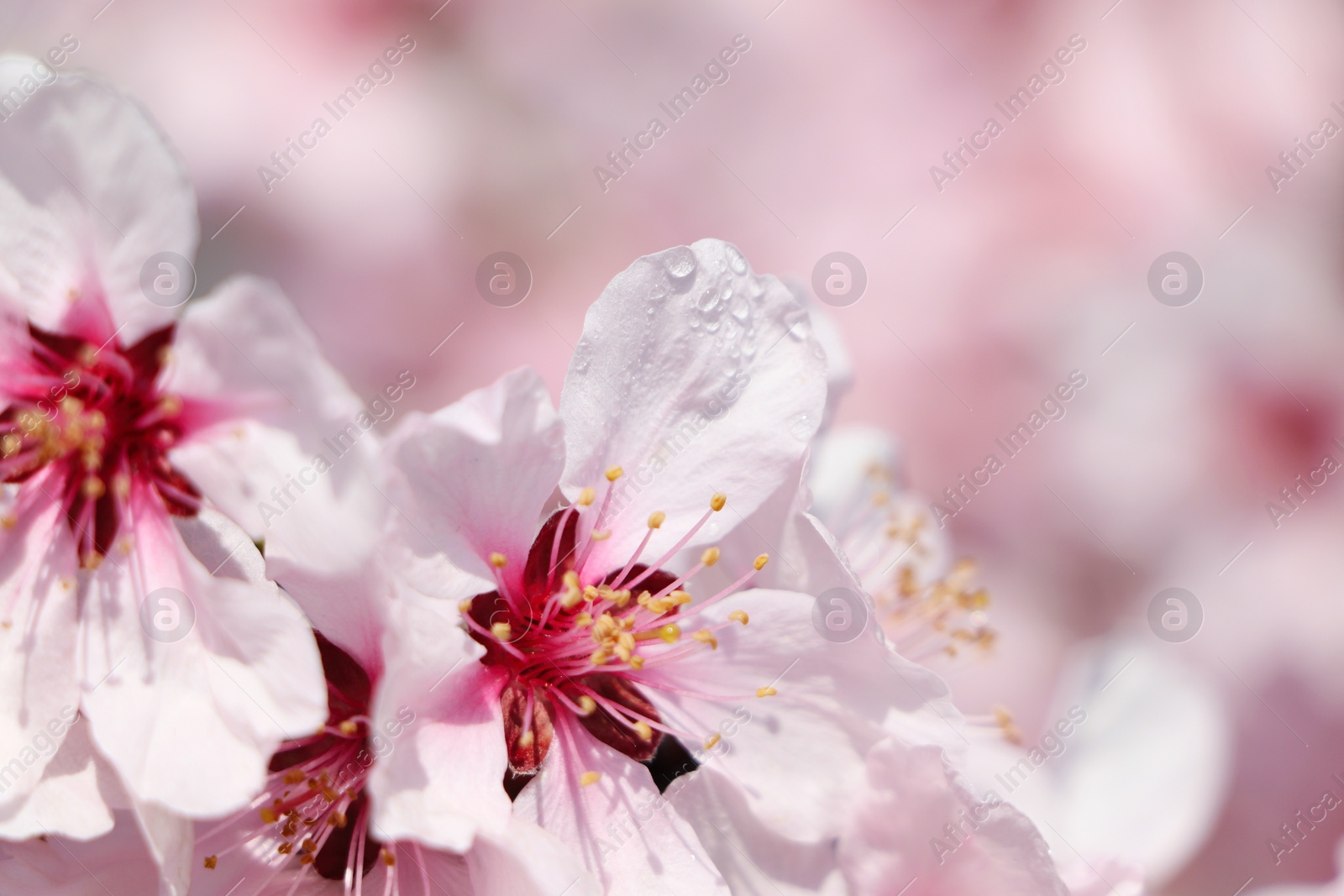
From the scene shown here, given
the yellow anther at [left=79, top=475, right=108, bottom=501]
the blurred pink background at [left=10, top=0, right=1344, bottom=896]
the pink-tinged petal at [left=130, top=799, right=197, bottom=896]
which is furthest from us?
the blurred pink background at [left=10, top=0, right=1344, bottom=896]

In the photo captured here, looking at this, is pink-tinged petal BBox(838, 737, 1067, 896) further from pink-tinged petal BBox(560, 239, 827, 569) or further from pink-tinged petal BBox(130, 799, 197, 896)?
pink-tinged petal BBox(130, 799, 197, 896)

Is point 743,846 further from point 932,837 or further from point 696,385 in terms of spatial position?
point 696,385

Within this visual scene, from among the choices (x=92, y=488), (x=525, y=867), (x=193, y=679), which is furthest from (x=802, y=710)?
(x=92, y=488)

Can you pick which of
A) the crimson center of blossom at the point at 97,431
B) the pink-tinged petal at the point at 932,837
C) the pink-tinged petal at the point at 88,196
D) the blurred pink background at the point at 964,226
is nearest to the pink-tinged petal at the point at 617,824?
the pink-tinged petal at the point at 932,837

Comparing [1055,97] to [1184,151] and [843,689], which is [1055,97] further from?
[843,689]

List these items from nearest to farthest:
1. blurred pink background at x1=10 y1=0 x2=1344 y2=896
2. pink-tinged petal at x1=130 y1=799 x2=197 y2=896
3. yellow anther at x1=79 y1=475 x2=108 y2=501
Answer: pink-tinged petal at x1=130 y1=799 x2=197 y2=896 < yellow anther at x1=79 y1=475 x2=108 y2=501 < blurred pink background at x1=10 y1=0 x2=1344 y2=896

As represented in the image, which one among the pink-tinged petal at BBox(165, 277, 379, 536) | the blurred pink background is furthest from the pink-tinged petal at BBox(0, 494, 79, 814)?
the blurred pink background

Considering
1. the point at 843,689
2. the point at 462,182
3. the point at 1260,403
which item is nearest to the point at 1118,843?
the point at 843,689
